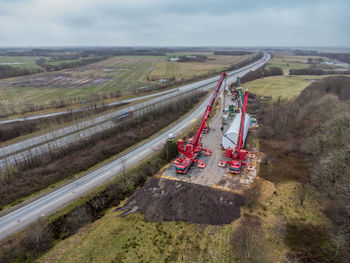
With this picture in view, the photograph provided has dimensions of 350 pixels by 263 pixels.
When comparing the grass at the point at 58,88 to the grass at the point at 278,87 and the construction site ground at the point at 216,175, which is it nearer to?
the grass at the point at 278,87

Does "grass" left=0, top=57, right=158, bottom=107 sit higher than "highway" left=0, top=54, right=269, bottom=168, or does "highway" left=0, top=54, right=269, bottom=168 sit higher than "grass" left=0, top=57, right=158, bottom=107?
"grass" left=0, top=57, right=158, bottom=107

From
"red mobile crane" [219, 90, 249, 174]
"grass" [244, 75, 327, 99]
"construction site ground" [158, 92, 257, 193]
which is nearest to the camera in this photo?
"construction site ground" [158, 92, 257, 193]

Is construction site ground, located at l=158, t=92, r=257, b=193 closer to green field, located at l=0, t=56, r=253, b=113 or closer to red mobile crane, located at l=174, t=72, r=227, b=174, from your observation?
red mobile crane, located at l=174, t=72, r=227, b=174

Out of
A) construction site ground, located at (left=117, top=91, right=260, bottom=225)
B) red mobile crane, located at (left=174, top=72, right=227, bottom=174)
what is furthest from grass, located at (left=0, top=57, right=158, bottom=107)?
construction site ground, located at (left=117, top=91, right=260, bottom=225)

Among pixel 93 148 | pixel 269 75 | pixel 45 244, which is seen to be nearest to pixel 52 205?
pixel 45 244

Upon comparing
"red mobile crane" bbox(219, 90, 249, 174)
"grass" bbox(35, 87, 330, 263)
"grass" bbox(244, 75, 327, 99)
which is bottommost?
"grass" bbox(35, 87, 330, 263)

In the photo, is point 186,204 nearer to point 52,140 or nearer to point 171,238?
point 171,238

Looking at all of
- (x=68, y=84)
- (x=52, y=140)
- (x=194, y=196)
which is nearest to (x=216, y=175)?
(x=194, y=196)
